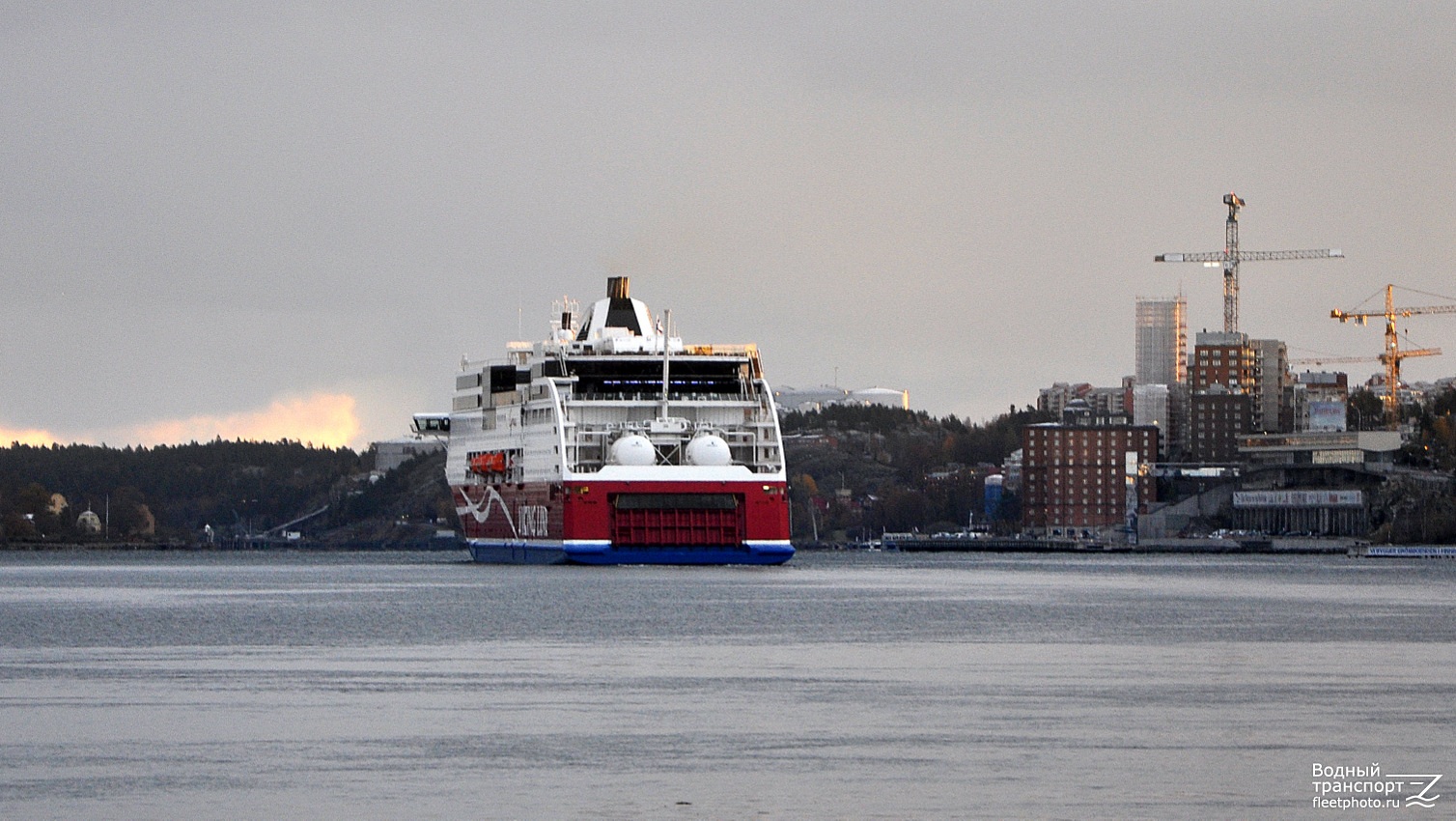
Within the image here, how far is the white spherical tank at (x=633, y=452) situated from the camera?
306 feet

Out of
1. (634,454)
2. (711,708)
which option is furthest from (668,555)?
(711,708)

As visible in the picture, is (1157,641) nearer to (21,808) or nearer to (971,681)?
(971,681)

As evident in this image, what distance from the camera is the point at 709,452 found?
93000 mm

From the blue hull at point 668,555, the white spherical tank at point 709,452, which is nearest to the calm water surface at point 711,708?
the blue hull at point 668,555

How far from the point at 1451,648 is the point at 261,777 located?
100 ft

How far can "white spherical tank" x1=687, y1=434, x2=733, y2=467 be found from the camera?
93.0 meters

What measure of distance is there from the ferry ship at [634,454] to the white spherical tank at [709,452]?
5cm

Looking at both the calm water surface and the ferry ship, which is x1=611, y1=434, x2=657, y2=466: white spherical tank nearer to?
the ferry ship

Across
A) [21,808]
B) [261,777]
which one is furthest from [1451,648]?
[21,808]

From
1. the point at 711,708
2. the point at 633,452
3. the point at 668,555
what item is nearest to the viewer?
the point at 711,708

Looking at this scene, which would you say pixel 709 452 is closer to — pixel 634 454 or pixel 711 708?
pixel 634 454

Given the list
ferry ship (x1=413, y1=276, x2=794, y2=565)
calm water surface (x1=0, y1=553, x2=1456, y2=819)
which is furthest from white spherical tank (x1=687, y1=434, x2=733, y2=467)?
calm water surface (x1=0, y1=553, x2=1456, y2=819)

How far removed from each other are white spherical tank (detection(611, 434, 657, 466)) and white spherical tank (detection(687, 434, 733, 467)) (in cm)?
155

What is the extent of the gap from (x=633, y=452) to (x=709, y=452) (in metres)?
2.84
